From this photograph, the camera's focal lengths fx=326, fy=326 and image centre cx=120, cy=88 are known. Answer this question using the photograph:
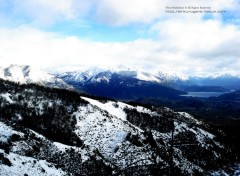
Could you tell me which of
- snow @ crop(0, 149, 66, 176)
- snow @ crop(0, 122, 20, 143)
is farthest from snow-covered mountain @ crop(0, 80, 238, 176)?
snow @ crop(0, 149, 66, 176)

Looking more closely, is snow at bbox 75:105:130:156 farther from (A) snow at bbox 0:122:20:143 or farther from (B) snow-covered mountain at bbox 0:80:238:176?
(A) snow at bbox 0:122:20:143

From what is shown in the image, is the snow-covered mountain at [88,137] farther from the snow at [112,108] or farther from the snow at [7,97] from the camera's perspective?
the snow at [7,97]

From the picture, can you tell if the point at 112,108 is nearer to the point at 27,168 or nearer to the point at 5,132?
the point at 5,132

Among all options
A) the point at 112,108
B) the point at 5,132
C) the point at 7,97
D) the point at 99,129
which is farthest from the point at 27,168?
the point at 112,108

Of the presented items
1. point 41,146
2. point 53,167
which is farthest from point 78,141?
point 53,167

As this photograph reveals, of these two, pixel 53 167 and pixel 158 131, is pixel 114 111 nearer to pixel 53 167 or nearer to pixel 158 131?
pixel 158 131
